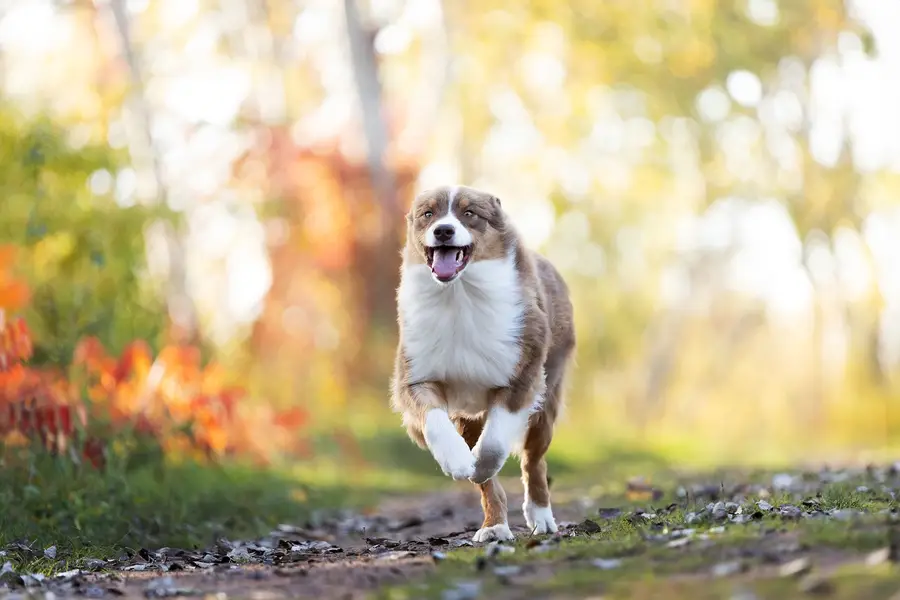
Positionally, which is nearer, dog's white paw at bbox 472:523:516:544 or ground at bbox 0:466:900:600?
ground at bbox 0:466:900:600

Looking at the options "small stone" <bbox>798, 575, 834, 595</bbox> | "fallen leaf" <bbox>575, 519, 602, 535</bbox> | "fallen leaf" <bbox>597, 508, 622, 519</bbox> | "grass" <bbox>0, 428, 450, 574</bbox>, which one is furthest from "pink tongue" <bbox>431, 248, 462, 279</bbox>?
"small stone" <bbox>798, 575, 834, 595</bbox>

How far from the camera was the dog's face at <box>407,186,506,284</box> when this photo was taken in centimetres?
663

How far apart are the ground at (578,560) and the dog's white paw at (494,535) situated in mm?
129

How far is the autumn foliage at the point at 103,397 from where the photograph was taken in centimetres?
863

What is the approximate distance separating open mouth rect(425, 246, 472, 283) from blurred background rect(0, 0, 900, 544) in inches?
289

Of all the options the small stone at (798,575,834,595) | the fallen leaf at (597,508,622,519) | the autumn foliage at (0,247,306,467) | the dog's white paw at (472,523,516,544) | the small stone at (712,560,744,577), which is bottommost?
the fallen leaf at (597,508,622,519)

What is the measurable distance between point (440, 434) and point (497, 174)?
22514mm

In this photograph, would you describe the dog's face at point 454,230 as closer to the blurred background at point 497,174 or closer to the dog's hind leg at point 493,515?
the dog's hind leg at point 493,515

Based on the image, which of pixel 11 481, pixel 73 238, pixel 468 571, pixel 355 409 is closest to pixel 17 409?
pixel 11 481

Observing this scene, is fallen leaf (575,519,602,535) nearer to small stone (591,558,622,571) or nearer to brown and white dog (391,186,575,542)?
brown and white dog (391,186,575,542)

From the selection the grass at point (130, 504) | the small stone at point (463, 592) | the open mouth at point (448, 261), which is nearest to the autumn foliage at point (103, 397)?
the grass at point (130, 504)

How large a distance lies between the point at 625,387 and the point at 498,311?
88.0ft

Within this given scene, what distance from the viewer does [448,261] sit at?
6680 mm

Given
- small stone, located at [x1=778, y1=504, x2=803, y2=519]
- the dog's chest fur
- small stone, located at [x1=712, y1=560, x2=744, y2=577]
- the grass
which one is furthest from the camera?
the grass
